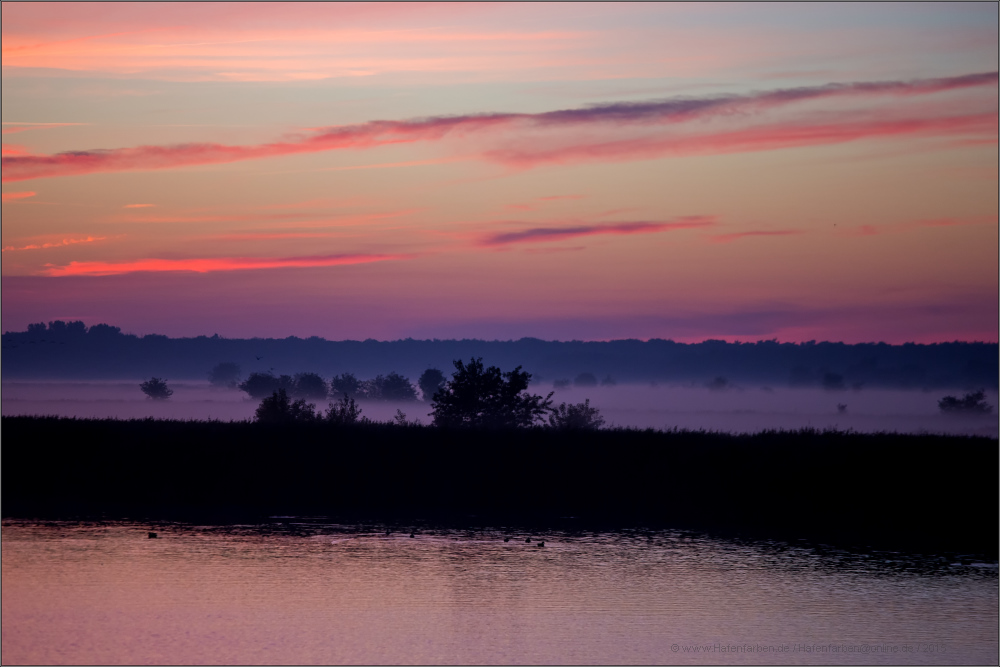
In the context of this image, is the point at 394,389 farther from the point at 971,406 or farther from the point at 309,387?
the point at 971,406

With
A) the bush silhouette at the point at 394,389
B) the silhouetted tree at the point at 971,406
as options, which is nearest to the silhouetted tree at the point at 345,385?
the bush silhouette at the point at 394,389

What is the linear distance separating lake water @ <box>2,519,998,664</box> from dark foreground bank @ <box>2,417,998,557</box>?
4.97 m

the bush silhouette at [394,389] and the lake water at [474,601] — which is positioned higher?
the bush silhouette at [394,389]

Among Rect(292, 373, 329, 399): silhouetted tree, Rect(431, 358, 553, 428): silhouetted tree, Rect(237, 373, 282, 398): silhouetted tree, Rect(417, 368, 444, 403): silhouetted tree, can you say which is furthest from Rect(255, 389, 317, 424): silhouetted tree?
Rect(237, 373, 282, 398): silhouetted tree

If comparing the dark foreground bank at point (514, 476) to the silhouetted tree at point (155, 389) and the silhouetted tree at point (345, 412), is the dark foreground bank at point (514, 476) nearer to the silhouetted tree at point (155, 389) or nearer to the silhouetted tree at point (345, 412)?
the silhouetted tree at point (345, 412)

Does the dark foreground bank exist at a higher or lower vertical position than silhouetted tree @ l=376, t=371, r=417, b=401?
lower

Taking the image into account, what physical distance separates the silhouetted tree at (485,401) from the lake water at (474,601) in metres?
23.8

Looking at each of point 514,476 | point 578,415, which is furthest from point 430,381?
point 514,476

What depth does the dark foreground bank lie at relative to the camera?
28.3 metres

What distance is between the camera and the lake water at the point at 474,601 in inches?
562

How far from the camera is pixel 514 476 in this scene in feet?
104

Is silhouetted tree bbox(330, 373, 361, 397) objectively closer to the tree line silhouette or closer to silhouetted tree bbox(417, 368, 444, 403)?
silhouetted tree bbox(417, 368, 444, 403)

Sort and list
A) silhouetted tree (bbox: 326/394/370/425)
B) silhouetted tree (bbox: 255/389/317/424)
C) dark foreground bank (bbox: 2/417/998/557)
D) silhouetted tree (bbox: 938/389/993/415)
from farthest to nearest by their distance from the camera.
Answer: silhouetted tree (bbox: 938/389/993/415)
silhouetted tree (bbox: 255/389/317/424)
silhouetted tree (bbox: 326/394/370/425)
dark foreground bank (bbox: 2/417/998/557)

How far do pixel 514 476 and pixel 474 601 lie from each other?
14.6 m
